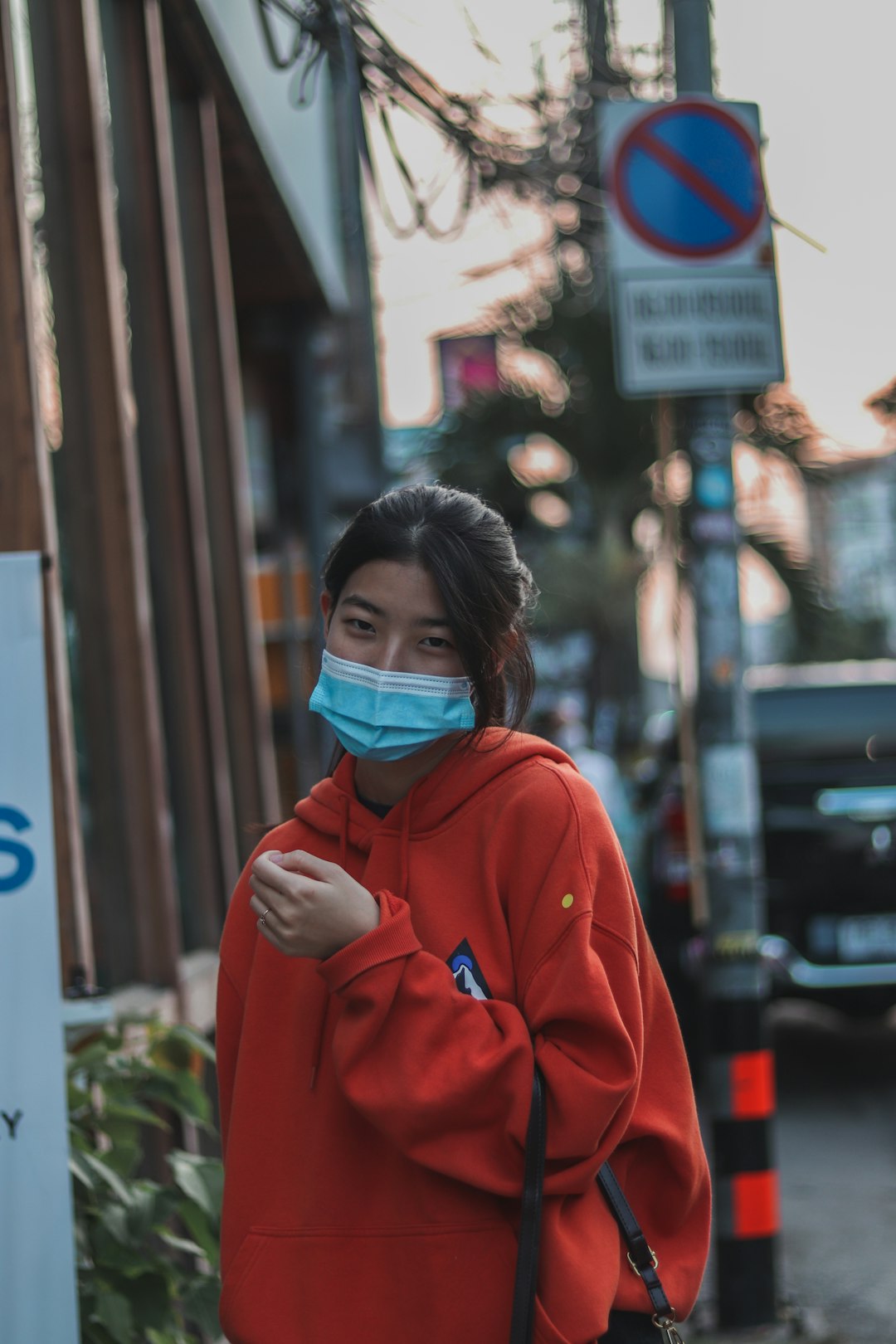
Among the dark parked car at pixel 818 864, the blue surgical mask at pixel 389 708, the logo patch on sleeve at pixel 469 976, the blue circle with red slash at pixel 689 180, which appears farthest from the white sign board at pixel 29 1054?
the dark parked car at pixel 818 864

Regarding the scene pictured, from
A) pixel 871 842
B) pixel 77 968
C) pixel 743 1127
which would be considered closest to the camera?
pixel 77 968

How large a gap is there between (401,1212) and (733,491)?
9.33ft

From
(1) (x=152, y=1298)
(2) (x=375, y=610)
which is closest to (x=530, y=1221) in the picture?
(2) (x=375, y=610)

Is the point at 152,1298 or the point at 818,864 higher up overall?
the point at 152,1298

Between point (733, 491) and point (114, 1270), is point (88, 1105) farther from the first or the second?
point (733, 491)

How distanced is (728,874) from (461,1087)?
2616 millimetres

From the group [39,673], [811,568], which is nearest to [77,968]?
[39,673]

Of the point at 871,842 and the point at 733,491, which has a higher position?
the point at 733,491

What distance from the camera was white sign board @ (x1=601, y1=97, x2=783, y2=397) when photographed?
3.96m

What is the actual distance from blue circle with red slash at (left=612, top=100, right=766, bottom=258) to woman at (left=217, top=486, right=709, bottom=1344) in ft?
7.88

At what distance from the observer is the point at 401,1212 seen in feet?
5.46

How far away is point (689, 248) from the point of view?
3.98 meters

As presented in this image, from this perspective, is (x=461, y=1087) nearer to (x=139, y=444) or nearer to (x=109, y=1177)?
(x=109, y=1177)

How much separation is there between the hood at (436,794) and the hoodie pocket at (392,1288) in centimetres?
45
